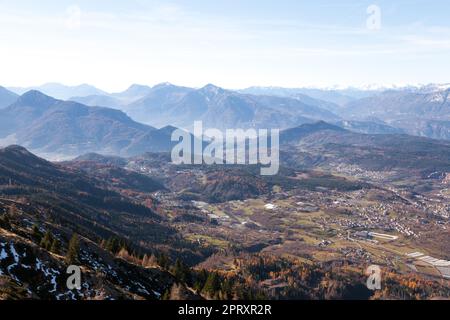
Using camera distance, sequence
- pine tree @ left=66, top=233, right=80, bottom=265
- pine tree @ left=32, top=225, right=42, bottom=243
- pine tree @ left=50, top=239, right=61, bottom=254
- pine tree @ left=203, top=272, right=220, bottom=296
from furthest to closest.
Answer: pine tree @ left=203, top=272, right=220, bottom=296
pine tree @ left=32, top=225, right=42, bottom=243
pine tree @ left=50, top=239, right=61, bottom=254
pine tree @ left=66, top=233, right=80, bottom=265

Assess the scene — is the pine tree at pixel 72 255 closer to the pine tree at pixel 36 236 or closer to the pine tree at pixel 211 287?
the pine tree at pixel 36 236

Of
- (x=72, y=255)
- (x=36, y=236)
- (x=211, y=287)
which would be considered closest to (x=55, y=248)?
(x=72, y=255)

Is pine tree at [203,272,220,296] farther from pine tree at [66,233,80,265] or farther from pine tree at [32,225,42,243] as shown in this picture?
pine tree at [32,225,42,243]

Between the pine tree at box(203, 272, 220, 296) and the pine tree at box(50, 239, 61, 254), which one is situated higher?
the pine tree at box(50, 239, 61, 254)

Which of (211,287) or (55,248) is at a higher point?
(55,248)

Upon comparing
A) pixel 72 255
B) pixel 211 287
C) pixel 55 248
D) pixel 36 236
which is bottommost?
pixel 211 287

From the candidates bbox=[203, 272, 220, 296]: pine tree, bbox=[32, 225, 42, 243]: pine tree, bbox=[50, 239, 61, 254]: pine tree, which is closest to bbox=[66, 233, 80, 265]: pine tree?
bbox=[50, 239, 61, 254]: pine tree

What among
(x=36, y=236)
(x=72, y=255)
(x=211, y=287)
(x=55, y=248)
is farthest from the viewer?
(x=211, y=287)

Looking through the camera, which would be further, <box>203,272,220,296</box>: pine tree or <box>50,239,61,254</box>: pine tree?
<box>203,272,220,296</box>: pine tree

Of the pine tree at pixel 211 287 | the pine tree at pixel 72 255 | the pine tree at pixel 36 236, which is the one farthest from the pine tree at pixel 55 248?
the pine tree at pixel 211 287

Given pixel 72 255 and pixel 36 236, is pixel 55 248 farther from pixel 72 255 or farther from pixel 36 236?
pixel 36 236

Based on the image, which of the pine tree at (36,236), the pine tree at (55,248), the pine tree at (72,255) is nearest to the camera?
the pine tree at (72,255)
